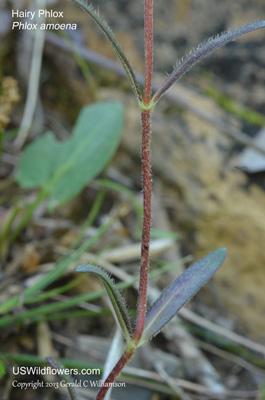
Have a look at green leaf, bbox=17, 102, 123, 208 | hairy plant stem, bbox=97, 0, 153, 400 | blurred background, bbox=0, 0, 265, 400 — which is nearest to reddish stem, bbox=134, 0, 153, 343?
hairy plant stem, bbox=97, 0, 153, 400

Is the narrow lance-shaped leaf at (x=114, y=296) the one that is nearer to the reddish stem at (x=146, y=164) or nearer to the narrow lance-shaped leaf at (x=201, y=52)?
the reddish stem at (x=146, y=164)

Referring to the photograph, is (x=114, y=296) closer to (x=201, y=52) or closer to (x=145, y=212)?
(x=145, y=212)

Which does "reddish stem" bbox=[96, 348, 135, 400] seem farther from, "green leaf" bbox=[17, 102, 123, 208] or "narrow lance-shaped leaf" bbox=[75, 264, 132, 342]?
"green leaf" bbox=[17, 102, 123, 208]

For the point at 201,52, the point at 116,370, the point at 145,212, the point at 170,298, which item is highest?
the point at 201,52

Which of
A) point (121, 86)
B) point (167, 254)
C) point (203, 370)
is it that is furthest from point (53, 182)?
point (203, 370)

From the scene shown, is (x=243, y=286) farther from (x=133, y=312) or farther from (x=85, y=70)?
(x=85, y=70)

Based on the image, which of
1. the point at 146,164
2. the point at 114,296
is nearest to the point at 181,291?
the point at 114,296
